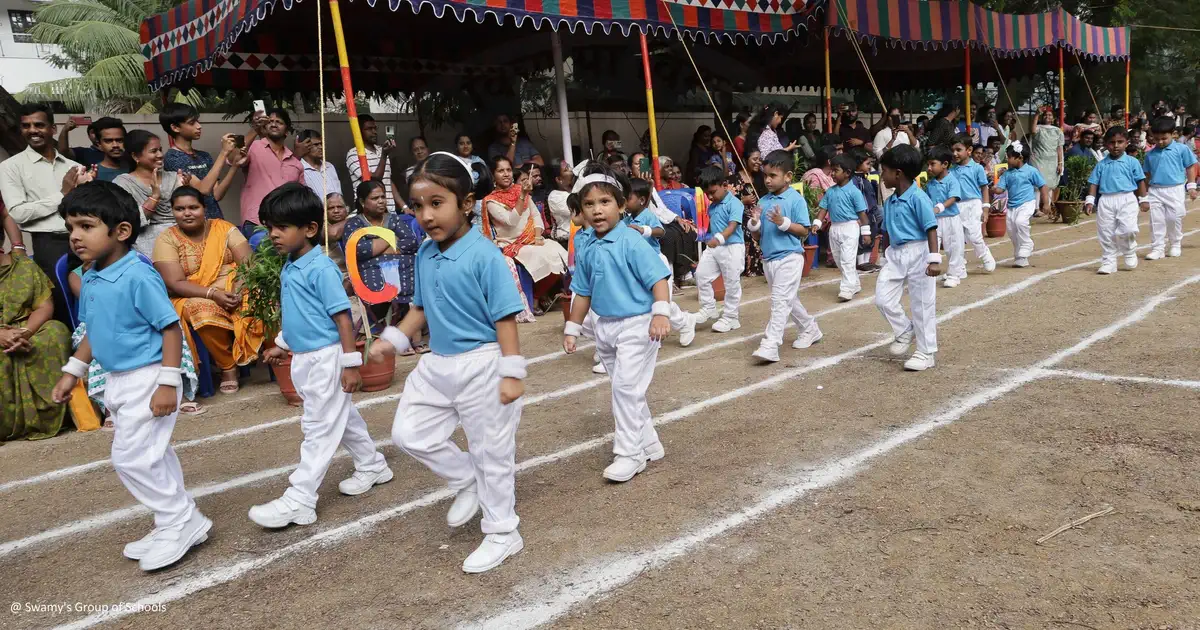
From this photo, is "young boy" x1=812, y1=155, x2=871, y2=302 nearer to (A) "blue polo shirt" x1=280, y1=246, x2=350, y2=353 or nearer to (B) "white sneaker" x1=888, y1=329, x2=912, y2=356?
(B) "white sneaker" x1=888, y1=329, x2=912, y2=356

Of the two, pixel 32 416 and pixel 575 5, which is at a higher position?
pixel 575 5

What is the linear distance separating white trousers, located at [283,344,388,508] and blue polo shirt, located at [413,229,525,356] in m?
0.80

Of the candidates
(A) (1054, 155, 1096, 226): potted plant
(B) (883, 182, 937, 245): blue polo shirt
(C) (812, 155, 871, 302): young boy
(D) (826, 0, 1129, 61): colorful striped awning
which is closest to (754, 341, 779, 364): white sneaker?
(B) (883, 182, 937, 245): blue polo shirt

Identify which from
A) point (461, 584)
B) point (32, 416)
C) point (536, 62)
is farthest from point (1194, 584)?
point (536, 62)

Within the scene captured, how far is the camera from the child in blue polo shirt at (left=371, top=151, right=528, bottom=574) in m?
3.36

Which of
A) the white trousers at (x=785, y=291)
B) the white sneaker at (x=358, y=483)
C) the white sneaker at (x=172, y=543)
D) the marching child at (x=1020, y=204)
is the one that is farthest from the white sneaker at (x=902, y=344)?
the white sneaker at (x=172, y=543)

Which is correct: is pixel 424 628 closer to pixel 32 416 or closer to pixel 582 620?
pixel 582 620

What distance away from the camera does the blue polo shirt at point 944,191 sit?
9398 mm

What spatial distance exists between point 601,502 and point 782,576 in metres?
→ 1.09

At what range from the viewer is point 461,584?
129 inches

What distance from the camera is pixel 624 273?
435 centimetres

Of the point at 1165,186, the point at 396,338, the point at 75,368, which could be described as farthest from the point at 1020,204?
the point at 75,368

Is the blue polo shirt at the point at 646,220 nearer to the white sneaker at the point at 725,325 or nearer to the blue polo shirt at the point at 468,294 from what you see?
the white sneaker at the point at 725,325

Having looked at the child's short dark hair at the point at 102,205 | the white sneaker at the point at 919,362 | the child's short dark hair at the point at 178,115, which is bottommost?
the white sneaker at the point at 919,362
